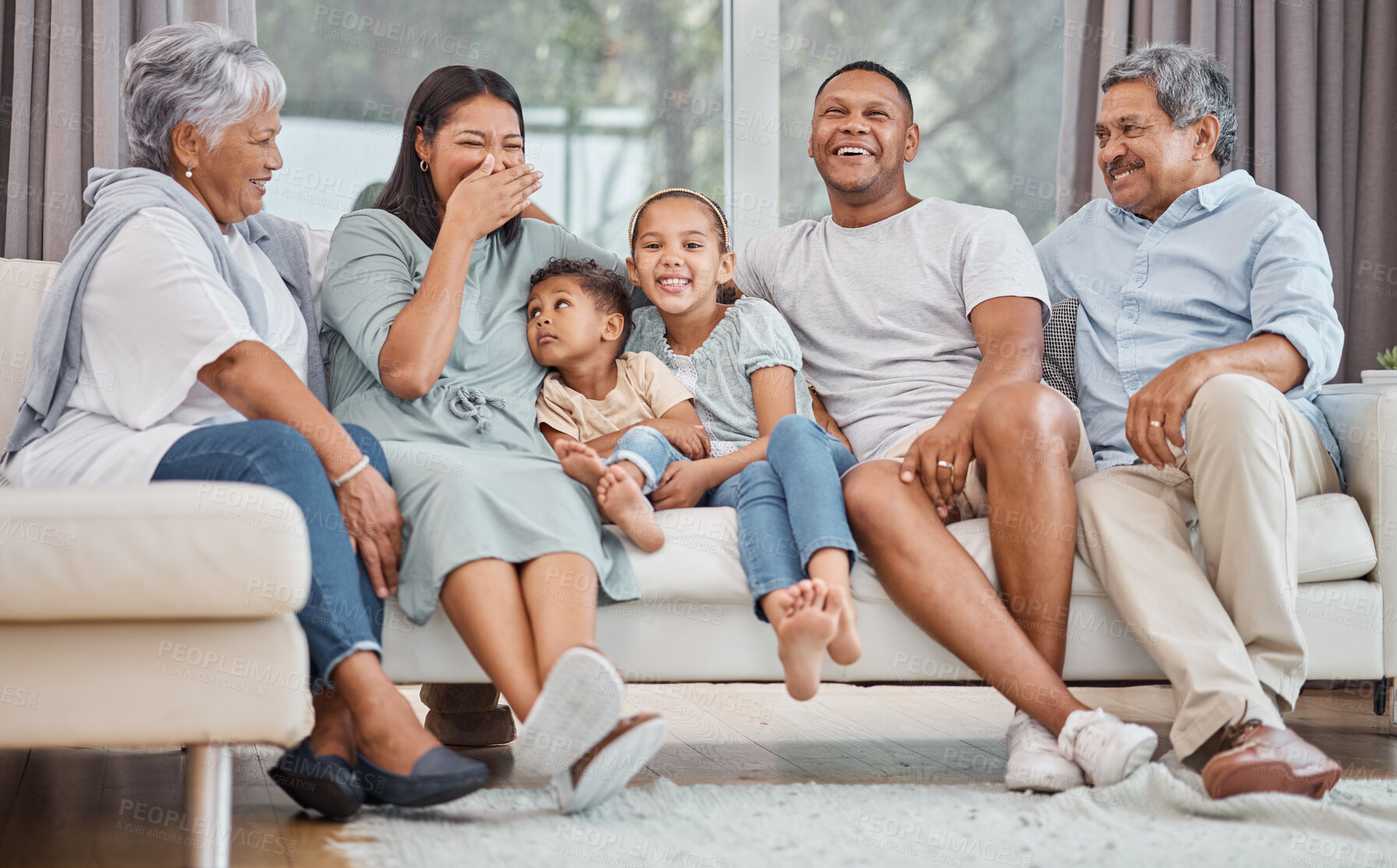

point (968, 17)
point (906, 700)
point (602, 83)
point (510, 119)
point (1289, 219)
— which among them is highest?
point (968, 17)

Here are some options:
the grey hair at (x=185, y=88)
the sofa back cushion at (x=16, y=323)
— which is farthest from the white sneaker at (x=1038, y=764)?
the sofa back cushion at (x=16, y=323)

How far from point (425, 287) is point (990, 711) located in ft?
4.38

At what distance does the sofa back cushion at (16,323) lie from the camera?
70.8 inches

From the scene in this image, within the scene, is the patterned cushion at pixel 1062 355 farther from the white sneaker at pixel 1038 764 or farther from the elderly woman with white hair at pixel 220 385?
the elderly woman with white hair at pixel 220 385

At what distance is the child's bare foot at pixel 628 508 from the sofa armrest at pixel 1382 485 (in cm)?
100

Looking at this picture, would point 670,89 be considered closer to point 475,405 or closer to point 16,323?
point 475,405

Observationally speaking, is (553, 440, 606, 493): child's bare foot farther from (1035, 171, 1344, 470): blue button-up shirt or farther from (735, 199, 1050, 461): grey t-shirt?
(1035, 171, 1344, 470): blue button-up shirt

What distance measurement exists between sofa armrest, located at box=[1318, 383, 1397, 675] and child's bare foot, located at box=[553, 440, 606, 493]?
1077mm

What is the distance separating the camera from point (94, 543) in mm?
1152

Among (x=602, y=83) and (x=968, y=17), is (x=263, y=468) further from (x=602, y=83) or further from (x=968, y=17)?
(x=968, y=17)

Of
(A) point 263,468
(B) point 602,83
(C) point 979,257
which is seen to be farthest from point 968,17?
(A) point 263,468

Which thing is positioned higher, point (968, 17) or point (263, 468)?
point (968, 17)

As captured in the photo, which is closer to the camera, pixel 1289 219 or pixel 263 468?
pixel 263 468

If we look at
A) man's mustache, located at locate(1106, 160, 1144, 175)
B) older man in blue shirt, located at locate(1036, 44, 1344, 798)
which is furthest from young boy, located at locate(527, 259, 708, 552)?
man's mustache, located at locate(1106, 160, 1144, 175)
